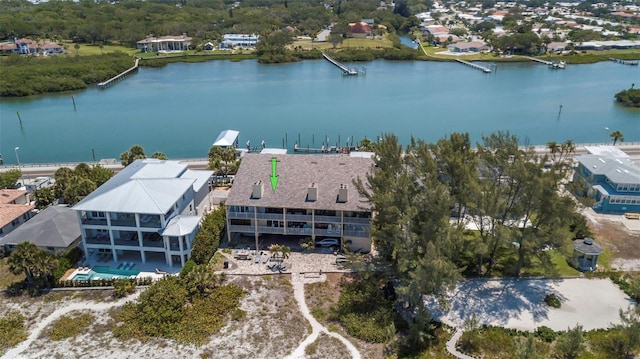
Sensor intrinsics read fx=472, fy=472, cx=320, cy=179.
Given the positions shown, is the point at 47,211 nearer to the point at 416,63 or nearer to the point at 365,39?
the point at 416,63

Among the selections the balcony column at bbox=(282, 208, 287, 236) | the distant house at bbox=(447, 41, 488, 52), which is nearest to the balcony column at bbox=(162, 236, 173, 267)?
the balcony column at bbox=(282, 208, 287, 236)

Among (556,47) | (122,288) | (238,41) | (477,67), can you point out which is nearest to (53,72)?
(238,41)

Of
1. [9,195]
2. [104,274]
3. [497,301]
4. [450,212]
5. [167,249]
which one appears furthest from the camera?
[9,195]

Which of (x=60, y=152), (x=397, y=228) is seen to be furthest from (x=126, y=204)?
(x=60, y=152)

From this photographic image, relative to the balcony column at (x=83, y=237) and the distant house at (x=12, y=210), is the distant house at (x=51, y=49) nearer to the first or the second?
the distant house at (x=12, y=210)

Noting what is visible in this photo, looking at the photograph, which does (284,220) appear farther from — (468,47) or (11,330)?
(468,47)

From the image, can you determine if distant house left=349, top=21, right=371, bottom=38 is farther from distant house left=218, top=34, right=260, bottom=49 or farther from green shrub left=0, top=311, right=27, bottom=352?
green shrub left=0, top=311, right=27, bottom=352
